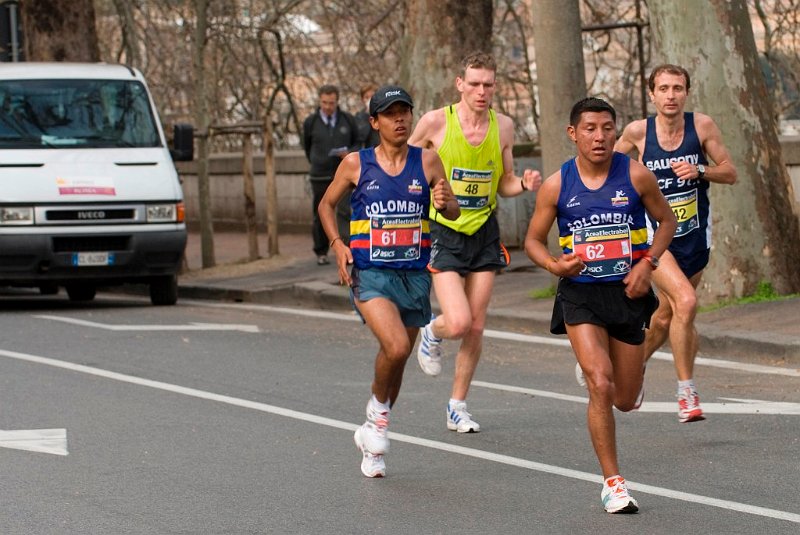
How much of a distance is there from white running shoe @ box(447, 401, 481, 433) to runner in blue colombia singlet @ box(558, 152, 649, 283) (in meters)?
1.99

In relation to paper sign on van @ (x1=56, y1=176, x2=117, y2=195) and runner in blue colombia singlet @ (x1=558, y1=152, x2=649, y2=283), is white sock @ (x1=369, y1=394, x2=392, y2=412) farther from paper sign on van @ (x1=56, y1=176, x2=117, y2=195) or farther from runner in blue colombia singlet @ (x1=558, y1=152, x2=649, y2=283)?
paper sign on van @ (x1=56, y1=176, x2=117, y2=195)

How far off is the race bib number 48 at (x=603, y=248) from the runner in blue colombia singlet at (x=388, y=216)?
1.00 meters

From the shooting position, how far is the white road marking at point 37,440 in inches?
344

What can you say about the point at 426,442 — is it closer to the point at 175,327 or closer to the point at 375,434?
the point at 375,434

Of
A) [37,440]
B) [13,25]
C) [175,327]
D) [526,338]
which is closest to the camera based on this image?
[37,440]

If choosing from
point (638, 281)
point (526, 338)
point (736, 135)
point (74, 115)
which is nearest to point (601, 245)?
point (638, 281)

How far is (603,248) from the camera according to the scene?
7277 millimetres

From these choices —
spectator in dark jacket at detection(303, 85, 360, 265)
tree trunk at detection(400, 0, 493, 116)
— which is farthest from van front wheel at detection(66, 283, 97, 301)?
tree trunk at detection(400, 0, 493, 116)

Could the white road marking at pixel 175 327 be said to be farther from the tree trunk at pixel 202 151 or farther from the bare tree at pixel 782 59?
the bare tree at pixel 782 59

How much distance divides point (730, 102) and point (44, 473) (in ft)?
24.4

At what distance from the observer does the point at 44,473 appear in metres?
8.09

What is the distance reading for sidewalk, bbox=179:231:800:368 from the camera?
12.0 m

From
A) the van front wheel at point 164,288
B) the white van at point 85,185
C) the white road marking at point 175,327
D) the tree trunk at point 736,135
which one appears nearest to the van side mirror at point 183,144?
the white van at point 85,185

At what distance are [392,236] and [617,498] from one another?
178cm
